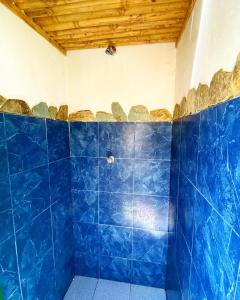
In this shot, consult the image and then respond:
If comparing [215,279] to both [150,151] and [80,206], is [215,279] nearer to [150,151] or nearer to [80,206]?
[150,151]

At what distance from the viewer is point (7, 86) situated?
3.30 ft

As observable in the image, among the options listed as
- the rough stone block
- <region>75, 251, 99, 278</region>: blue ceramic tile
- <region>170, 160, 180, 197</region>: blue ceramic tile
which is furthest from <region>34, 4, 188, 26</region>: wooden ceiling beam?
<region>75, 251, 99, 278</region>: blue ceramic tile

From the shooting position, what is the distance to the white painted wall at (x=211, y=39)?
21.7 inches

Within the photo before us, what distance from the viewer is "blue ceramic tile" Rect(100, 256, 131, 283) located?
1831 mm

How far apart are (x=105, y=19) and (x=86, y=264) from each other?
2.32m

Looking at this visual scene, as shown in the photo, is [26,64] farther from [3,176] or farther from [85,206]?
[85,206]

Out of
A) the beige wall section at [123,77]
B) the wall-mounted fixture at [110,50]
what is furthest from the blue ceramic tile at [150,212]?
the wall-mounted fixture at [110,50]

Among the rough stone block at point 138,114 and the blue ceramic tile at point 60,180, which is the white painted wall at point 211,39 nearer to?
the rough stone block at point 138,114

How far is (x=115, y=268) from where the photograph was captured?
1856mm

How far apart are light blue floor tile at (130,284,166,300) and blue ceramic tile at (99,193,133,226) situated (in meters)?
0.70

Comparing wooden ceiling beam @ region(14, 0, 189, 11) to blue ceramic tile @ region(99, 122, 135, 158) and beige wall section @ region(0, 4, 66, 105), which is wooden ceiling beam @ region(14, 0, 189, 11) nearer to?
beige wall section @ region(0, 4, 66, 105)

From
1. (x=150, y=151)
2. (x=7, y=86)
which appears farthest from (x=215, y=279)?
(x=7, y=86)

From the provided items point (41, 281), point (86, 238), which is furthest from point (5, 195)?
point (86, 238)

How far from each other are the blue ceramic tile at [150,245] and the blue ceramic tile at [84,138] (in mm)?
954
